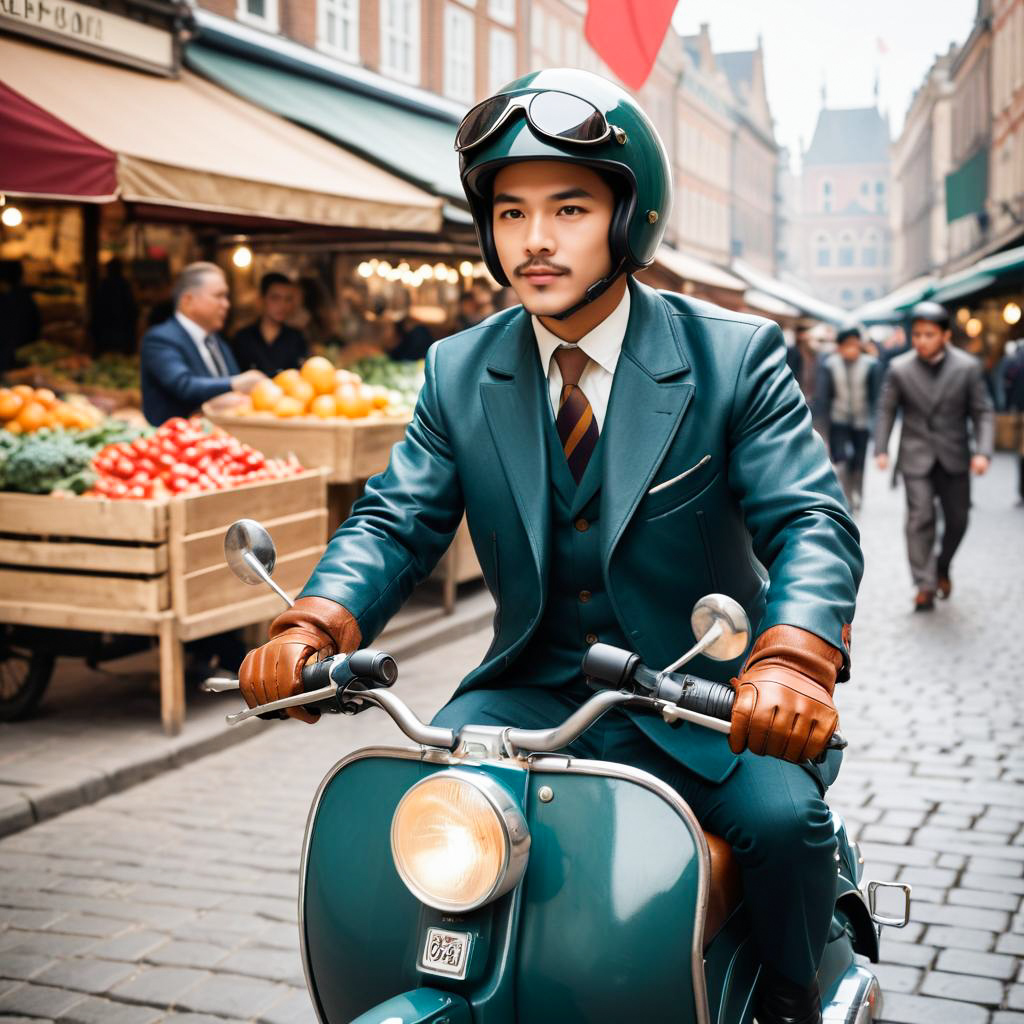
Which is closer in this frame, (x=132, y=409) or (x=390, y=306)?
(x=132, y=409)

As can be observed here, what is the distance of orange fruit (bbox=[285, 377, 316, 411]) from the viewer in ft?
28.3

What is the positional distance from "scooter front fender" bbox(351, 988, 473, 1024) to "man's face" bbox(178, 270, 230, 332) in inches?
243

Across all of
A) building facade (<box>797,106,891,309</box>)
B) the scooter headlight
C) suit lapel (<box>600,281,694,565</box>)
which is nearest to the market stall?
suit lapel (<box>600,281,694,565</box>)

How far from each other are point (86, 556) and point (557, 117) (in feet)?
14.4

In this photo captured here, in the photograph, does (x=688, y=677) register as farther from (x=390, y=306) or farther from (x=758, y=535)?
(x=390, y=306)

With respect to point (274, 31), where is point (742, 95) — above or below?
above

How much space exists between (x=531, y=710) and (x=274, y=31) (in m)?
14.1

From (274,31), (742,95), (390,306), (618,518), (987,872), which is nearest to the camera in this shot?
(618,518)

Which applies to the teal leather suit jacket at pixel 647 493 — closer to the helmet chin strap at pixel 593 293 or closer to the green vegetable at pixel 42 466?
the helmet chin strap at pixel 593 293

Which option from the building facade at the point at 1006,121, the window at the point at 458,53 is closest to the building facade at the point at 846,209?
the building facade at the point at 1006,121

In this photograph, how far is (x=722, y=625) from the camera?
1839 millimetres

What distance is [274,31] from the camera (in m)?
15.1

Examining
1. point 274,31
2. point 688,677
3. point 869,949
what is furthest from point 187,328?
point 274,31

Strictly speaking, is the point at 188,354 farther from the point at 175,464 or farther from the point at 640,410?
the point at 640,410
